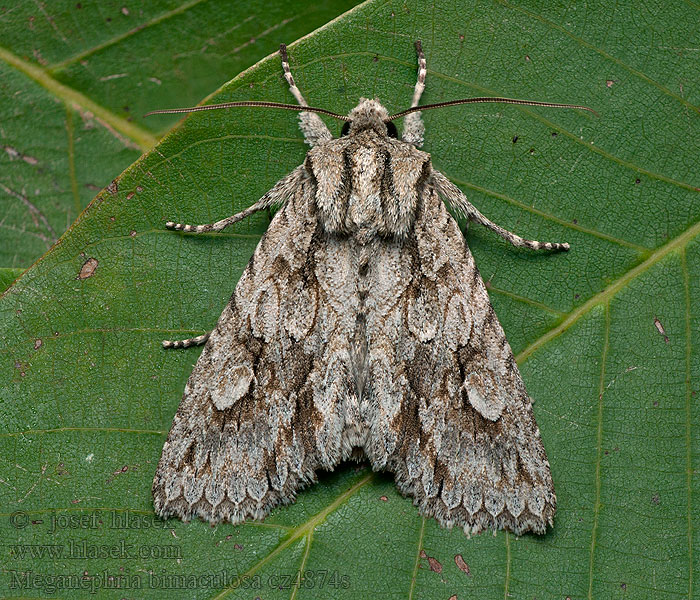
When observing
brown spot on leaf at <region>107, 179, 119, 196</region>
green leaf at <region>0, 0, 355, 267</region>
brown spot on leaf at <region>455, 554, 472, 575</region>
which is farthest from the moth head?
brown spot on leaf at <region>455, 554, 472, 575</region>

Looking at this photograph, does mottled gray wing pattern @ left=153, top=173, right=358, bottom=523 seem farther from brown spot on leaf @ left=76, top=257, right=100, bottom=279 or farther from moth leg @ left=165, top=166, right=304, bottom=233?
brown spot on leaf @ left=76, top=257, right=100, bottom=279

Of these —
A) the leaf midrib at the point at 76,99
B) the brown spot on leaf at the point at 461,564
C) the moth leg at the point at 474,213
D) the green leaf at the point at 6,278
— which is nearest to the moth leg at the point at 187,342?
the green leaf at the point at 6,278

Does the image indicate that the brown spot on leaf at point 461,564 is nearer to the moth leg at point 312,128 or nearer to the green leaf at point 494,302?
the green leaf at point 494,302

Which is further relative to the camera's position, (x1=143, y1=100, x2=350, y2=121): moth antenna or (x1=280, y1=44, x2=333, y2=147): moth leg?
(x1=280, y1=44, x2=333, y2=147): moth leg

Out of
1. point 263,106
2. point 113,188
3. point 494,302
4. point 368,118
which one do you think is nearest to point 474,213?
point 494,302

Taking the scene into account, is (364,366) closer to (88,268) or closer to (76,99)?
(88,268)

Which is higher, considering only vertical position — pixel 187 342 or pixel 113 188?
pixel 113 188

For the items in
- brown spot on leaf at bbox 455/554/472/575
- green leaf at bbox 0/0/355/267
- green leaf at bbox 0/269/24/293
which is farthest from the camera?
green leaf at bbox 0/0/355/267
